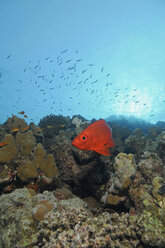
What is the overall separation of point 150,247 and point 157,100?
79.4m

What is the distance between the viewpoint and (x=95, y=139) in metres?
2.95

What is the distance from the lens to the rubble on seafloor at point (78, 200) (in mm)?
2408

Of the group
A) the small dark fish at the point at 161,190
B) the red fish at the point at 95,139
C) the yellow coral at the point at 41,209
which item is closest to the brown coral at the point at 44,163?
the yellow coral at the point at 41,209

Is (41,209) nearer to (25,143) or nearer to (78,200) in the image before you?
(78,200)

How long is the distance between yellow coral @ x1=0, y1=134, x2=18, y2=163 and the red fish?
3.02m

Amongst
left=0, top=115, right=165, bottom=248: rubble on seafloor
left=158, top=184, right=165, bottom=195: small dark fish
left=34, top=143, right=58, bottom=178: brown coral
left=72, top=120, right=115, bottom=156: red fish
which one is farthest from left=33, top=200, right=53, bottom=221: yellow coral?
left=158, top=184, right=165, bottom=195: small dark fish

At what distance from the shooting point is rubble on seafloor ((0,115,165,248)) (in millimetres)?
2408

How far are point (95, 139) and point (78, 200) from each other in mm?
1802

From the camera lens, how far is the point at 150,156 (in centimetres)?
470

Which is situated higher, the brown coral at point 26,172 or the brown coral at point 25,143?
the brown coral at point 25,143

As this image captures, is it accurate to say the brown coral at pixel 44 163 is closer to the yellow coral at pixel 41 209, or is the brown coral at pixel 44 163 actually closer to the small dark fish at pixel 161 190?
the yellow coral at pixel 41 209

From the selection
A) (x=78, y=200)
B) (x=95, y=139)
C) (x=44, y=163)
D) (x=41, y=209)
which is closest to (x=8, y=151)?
(x=44, y=163)

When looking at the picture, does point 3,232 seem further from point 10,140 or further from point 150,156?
point 150,156

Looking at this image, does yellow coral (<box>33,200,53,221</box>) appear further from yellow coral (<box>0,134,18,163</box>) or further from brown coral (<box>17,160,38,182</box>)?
yellow coral (<box>0,134,18,163</box>)
